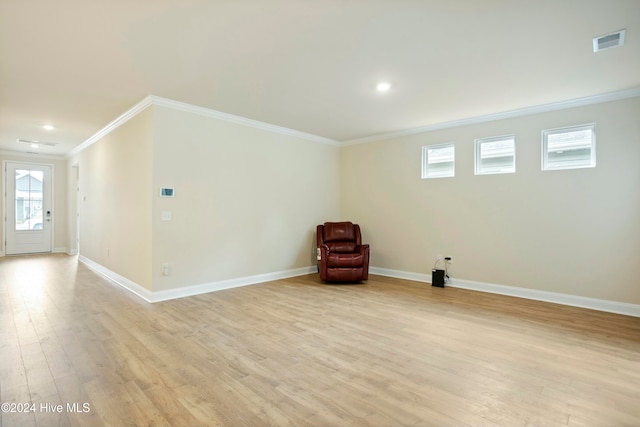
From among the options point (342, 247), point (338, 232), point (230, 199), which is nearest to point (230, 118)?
point (230, 199)

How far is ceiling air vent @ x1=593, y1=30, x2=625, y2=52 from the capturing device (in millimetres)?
2585

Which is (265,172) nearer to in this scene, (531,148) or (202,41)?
(202,41)

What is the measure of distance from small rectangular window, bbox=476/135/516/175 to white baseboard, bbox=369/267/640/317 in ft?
5.64

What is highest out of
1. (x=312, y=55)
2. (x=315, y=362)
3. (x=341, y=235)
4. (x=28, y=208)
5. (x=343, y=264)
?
(x=312, y=55)

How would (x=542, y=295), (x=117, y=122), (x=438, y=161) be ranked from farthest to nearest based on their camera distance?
(x=438, y=161), (x=117, y=122), (x=542, y=295)

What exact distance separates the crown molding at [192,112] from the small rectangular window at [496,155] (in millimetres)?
2816

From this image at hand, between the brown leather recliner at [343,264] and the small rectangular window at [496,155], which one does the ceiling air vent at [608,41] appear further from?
the brown leather recliner at [343,264]

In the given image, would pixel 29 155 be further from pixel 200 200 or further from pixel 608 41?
pixel 608 41

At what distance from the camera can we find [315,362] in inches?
100

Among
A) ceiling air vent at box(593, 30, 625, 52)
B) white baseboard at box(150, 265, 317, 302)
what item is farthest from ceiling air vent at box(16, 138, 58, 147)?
ceiling air vent at box(593, 30, 625, 52)

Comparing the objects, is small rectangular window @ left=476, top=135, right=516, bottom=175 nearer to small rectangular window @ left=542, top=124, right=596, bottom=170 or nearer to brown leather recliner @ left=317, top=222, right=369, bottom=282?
small rectangular window @ left=542, top=124, right=596, bottom=170

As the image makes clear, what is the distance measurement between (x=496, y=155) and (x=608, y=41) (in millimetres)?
2286

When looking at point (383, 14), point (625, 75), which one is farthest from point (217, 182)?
point (625, 75)

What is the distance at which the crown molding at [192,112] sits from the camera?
13.8 ft
